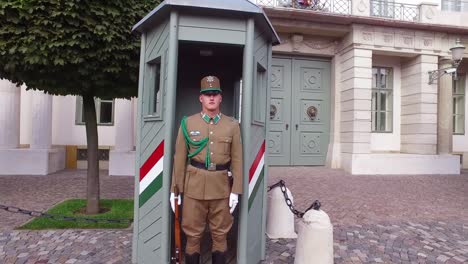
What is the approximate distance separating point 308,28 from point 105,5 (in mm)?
7850

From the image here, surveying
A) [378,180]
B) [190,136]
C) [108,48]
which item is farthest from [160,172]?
[378,180]

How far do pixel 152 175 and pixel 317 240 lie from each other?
1.74m

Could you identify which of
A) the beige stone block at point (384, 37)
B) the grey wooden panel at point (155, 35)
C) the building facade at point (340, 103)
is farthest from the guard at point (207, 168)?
the beige stone block at point (384, 37)

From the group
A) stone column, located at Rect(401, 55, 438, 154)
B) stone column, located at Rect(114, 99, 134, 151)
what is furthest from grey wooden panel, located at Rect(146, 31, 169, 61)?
stone column, located at Rect(401, 55, 438, 154)

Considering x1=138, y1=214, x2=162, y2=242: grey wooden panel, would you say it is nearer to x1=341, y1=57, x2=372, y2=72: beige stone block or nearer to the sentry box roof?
the sentry box roof

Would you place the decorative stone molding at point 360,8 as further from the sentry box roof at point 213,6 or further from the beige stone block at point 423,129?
the sentry box roof at point 213,6

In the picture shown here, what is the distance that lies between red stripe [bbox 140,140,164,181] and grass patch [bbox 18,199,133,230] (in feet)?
6.07

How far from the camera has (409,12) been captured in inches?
464

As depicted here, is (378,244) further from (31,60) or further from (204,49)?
(31,60)

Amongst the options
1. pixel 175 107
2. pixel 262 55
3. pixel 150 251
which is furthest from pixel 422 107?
pixel 150 251

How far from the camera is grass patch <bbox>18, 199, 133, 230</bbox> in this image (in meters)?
4.71

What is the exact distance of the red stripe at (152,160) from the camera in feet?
10.3

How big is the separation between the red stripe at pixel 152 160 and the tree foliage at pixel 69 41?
1.81m

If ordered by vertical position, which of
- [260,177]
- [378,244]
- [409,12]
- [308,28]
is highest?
[409,12]
